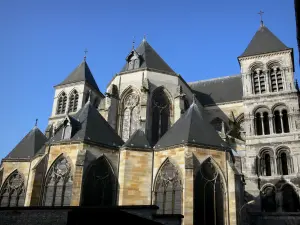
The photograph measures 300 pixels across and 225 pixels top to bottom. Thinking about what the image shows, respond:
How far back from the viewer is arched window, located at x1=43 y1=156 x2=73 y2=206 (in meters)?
15.6

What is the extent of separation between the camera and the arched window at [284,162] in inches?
930

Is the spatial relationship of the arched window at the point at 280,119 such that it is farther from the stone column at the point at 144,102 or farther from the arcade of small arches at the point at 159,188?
the arcade of small arches at the point at 159,188

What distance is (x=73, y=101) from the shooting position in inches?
1267

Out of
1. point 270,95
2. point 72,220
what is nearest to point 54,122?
point 270,95

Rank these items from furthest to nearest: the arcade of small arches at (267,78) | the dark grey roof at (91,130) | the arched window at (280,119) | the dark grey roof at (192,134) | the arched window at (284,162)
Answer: the arcade of small arches at (267,78) < the arched window at (280,119) < the arched window at (284,162) < the dark grey roof at (91,130) < the dark grey roof at (192,134)

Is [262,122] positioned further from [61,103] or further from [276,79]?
[61,103]

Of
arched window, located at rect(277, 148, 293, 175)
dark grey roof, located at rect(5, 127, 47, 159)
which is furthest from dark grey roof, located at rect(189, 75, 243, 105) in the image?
dark grey roof, located at rect(5, 127, 47, 159)

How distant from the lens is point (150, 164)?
658 inches

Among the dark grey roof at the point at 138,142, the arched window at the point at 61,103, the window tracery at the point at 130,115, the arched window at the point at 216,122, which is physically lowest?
the dark grey roof at the point at 138,142

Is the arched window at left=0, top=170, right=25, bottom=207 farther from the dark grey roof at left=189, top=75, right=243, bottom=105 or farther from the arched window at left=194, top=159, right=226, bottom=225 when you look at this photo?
the dark grey roof at left=189, top=75, right=243, bottom=105

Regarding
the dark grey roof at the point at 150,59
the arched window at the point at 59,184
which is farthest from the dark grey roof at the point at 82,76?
the arched window at the point at 59,184

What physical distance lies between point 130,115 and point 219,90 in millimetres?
12091

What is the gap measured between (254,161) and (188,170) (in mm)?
10874

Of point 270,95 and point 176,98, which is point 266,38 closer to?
point 270,95
